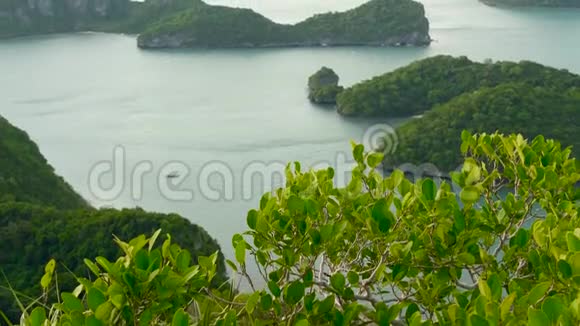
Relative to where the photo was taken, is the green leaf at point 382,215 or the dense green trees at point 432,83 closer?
the green leaf at point 382,215

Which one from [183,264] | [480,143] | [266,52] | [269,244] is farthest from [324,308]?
[266,52]

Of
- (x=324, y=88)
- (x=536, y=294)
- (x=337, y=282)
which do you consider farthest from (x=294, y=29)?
(x=536, y=294)

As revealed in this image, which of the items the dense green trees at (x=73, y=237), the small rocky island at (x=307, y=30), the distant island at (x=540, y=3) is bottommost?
the dense green trees at (x=73, y=237)

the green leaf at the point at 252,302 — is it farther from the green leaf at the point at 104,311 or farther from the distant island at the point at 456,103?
the distant island at the point at 456,103

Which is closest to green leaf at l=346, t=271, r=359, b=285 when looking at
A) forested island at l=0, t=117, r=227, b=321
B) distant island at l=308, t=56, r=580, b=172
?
forested island at l=0, t=117, r=227, b=321

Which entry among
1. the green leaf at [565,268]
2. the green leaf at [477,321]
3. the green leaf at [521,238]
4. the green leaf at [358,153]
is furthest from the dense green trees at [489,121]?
the green leaf at [477,321]

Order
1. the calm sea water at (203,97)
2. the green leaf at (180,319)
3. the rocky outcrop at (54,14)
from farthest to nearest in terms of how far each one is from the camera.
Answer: the rocky outcrop at (54,14) < the calm sea water at (203,97) < the green leaf at (180,319)

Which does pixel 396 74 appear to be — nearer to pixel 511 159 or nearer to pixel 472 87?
pixel 472 87
